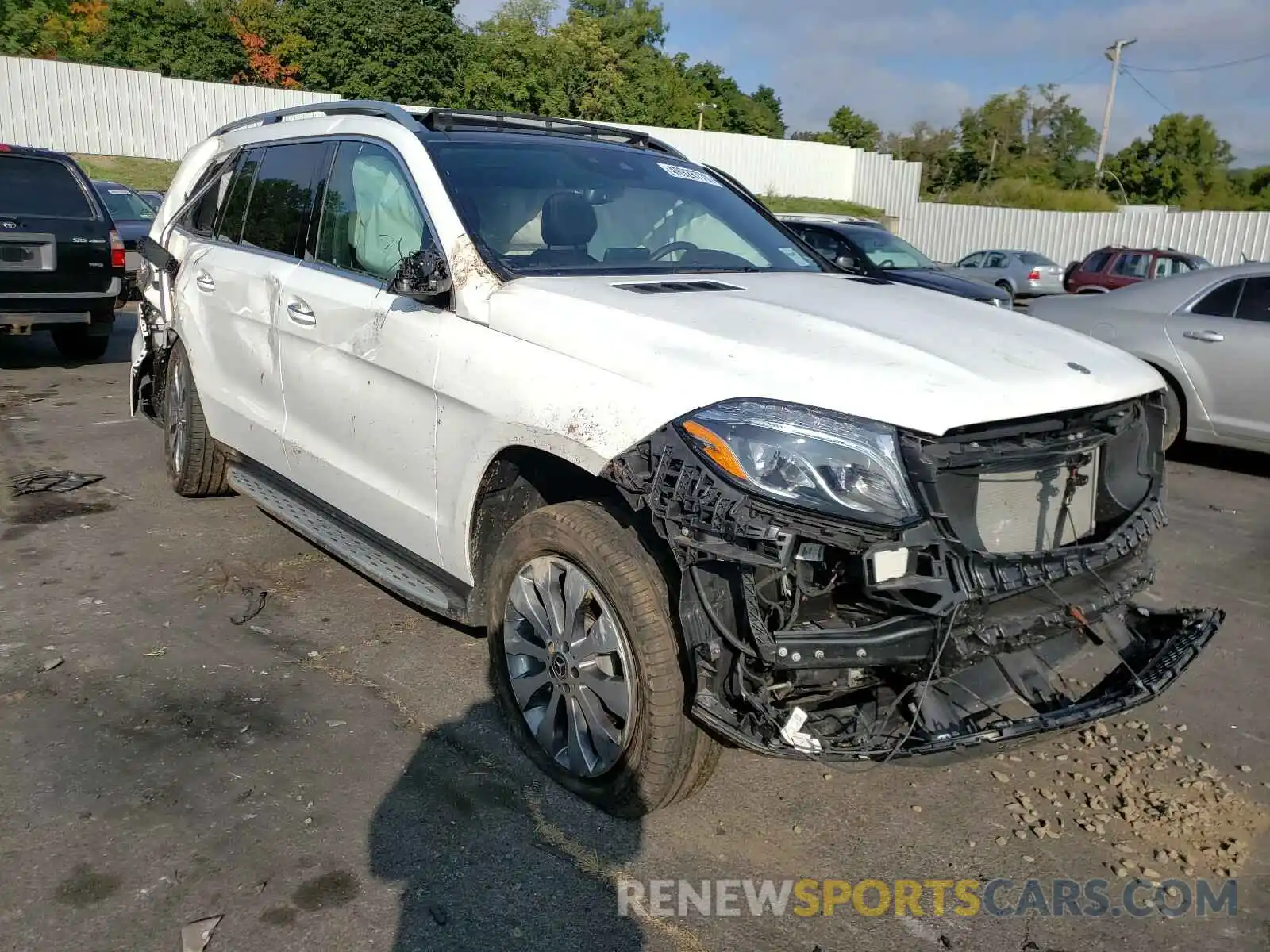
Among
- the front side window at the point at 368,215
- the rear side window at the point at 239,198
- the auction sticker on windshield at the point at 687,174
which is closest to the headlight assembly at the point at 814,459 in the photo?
the front side window at the point at 368,215

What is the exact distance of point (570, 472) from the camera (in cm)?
318

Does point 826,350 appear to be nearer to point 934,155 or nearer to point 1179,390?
point 1179,390

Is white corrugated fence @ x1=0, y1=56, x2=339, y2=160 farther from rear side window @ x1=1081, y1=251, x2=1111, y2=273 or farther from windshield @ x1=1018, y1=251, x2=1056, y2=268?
rear side window @ x1=1081, y1=251, x2=1111, y2=273

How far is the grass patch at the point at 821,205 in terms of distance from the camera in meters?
45.9

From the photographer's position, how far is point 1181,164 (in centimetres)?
5294

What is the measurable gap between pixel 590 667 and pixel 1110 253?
21819 mm

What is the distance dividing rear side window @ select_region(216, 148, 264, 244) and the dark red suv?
19052 mm

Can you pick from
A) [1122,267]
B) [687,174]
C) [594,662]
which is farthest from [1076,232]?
[594,662]

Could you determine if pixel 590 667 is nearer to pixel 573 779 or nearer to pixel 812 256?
pixel 573 779

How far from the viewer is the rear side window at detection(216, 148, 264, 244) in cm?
514

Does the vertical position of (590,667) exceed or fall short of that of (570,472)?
it falls short

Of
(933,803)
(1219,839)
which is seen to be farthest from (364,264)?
(1219,839)

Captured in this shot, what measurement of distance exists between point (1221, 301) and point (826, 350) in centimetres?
617

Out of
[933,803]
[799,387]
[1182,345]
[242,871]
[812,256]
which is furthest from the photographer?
[1182,345]
